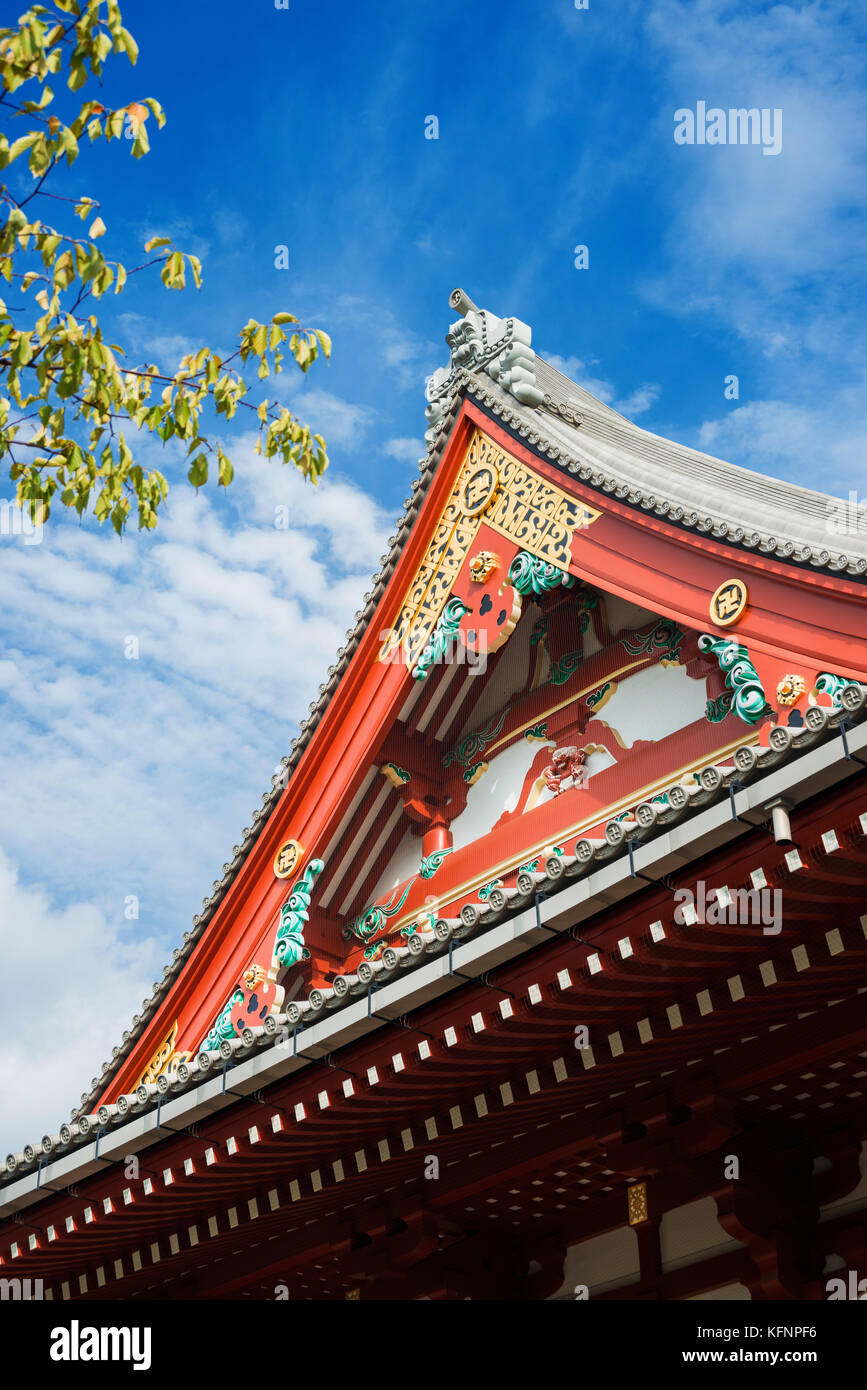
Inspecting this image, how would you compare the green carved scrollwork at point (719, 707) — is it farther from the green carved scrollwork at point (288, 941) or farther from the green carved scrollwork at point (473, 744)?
the green carved scrollwork at point (288, 941)

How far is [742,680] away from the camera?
8945 mm

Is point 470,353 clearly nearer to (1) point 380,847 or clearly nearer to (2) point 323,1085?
(1) point 380,847

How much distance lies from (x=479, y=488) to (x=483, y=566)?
88cm

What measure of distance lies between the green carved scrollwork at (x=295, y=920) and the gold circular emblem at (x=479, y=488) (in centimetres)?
337

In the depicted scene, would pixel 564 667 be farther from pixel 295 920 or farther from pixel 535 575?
pixel 295 920

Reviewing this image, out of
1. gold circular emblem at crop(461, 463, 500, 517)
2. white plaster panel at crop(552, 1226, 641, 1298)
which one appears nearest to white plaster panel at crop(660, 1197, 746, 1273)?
white plaster panel at crop(552, 1226, 641, 1298)

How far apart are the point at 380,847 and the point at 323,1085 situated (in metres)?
4.45

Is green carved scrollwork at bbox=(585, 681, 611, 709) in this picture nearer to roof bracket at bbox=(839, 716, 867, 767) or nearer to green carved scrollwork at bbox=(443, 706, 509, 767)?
green carved scrollwork at bbox=(443, 706, 509, 767)

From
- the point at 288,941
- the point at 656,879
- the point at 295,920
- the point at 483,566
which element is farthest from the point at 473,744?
the point at 656,879

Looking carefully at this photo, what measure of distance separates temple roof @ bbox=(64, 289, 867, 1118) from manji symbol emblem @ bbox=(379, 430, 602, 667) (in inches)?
10.8

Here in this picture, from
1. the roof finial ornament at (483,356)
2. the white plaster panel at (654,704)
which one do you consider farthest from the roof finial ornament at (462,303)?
the white plaster panel at (654,704)

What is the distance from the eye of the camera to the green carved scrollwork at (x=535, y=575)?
34.9 feet

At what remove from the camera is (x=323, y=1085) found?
7762 millimetres
